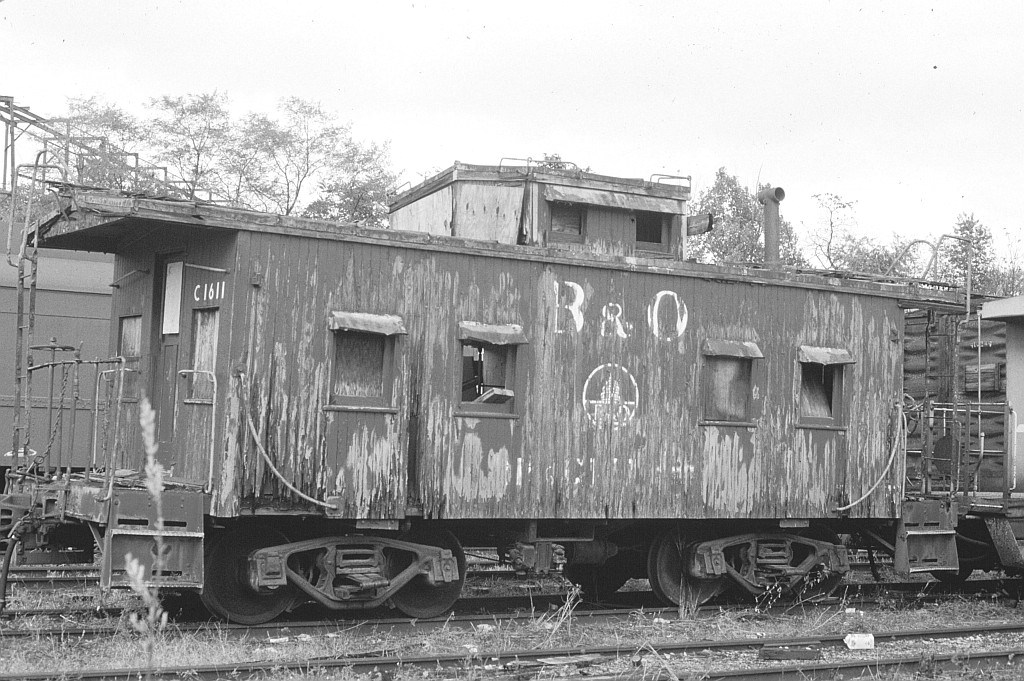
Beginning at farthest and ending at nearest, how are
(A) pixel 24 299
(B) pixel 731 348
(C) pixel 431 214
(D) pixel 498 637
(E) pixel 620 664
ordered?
(A) pixel 24 299 < (C) pixel 431 214 < (B) pixel 731 348 < (D) pixel 498 637 < (E) pixel 620 664

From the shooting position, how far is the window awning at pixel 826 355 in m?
12.6

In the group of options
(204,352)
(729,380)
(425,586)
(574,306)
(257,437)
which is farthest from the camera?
(729,380)

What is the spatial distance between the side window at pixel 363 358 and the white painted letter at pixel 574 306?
1735 mm

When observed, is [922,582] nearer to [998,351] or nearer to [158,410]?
[998,351]

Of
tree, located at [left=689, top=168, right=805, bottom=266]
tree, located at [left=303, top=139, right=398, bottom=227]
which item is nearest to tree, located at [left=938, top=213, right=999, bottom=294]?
Answer: tree, located at [left=689, top=168, right=805, bottom=266]

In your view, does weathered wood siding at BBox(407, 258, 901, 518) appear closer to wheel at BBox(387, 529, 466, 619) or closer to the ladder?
wheel at BBox(387, 529, 466, 619)

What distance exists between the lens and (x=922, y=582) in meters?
15.1

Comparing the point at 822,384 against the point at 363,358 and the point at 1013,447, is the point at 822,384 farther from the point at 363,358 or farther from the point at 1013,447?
the point at 363,358

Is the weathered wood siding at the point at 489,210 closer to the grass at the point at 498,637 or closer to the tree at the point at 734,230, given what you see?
the grass at the point at 498,637

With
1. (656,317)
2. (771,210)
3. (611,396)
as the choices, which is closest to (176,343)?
(611,396)

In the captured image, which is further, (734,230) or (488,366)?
(734,230)

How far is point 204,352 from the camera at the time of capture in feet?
34.8

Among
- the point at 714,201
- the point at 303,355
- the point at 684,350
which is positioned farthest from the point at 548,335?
the point at 714,201

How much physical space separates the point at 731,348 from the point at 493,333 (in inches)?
113
